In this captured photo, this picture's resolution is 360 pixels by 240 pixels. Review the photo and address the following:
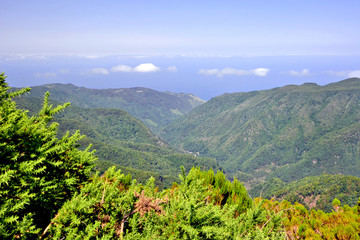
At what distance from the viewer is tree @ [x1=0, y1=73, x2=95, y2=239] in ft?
21.8

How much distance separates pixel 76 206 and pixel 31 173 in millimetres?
1695

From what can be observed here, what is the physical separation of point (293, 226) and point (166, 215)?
7.02 metres

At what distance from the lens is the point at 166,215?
883 cm

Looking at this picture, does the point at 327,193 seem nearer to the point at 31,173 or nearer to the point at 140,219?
the point at 140,219

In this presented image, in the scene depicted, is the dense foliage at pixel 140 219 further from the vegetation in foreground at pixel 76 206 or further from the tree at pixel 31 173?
the tree at pixel 31 173

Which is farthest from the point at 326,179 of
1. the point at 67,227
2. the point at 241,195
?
the point at 67,227

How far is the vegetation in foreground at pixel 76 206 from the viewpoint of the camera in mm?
6984

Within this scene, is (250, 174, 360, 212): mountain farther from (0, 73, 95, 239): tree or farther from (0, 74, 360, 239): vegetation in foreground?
(0, 73, 95, 239): tree

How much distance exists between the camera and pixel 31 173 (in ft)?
23.9

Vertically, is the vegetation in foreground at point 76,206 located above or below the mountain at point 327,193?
above

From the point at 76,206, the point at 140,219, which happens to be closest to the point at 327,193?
the point at 140,219

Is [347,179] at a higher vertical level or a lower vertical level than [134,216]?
lower

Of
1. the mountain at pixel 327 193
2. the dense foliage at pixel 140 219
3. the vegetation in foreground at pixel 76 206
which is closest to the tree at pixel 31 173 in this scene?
the vegetation in foreground at pixel 76 206

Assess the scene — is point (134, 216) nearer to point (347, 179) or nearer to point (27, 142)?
point (27, 142)
